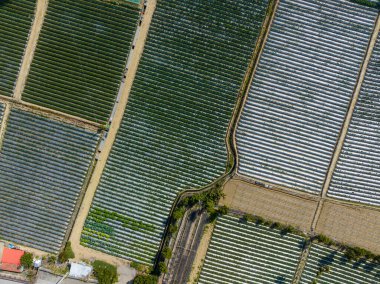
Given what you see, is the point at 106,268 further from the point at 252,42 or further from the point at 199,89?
the point at 252,42

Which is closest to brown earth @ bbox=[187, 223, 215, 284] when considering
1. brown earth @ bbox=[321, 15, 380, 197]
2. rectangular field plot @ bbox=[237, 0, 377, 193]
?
rectangular field plot @ bbox=[237, 0, 377, 193]

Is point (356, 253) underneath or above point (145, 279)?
above

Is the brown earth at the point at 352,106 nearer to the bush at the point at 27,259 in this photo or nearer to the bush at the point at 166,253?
the bush at the point at 166,253

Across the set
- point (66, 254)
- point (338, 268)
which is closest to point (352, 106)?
point (338, 268)

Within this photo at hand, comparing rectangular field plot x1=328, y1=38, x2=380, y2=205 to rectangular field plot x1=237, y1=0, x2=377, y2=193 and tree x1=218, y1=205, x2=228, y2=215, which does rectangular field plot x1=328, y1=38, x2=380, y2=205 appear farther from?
tree x1=218, y1=205, x2=228, y2=215

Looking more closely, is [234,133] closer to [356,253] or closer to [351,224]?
[351,224]

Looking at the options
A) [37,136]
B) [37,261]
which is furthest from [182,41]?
[37,261]

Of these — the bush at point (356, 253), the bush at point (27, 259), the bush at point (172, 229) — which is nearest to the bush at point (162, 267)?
the bush at point (172, 229)
